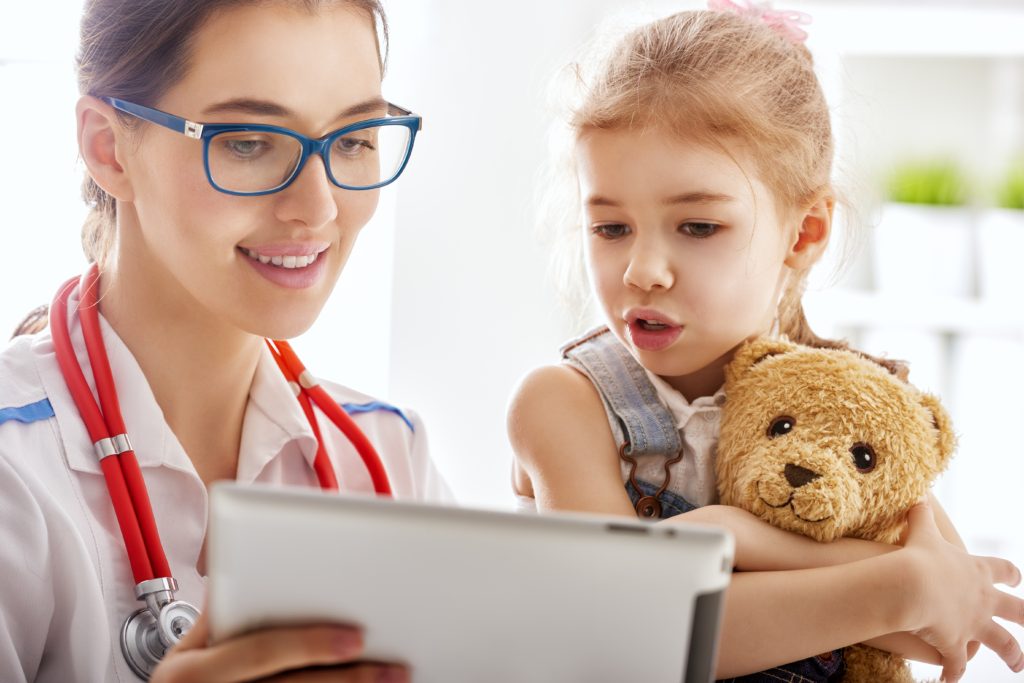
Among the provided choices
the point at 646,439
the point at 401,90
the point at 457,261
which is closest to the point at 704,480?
the point at 646,439

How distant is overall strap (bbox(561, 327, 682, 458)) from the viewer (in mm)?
1318

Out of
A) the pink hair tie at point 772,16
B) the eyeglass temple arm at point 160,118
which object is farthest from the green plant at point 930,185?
the eyeglass temple arm at point 160,118

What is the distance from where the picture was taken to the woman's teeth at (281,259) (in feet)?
4.35

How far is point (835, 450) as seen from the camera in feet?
3.89

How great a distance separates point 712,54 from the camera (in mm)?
1363

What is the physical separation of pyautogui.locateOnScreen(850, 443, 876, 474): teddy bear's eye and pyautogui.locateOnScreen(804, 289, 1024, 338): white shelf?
6.59ft

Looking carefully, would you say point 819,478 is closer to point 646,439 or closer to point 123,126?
point 646,439

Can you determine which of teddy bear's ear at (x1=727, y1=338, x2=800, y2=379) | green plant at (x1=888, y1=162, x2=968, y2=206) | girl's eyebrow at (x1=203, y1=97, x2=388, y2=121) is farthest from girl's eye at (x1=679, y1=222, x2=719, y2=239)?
green plant at (x1=888, y1=162, x2=968, y2=206)

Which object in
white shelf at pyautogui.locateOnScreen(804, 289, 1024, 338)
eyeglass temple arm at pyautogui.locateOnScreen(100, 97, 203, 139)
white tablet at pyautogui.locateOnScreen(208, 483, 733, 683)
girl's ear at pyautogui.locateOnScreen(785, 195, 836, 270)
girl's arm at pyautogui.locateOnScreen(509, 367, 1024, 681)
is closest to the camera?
white tablet at pyautogui.locateOnScreen(208, 483, 733, 683)

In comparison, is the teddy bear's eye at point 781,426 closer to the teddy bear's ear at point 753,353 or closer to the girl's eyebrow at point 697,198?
the teddy bear's ear at point 753,353

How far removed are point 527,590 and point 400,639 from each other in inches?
4.4

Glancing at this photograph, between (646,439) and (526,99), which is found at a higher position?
(526,99)

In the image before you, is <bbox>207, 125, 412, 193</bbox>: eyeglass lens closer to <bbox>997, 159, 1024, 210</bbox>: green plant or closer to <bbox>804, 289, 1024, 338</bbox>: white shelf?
<bbox>804, 289, 1024, 338</bbox>: white shelf

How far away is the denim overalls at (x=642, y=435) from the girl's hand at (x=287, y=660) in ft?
1.76
